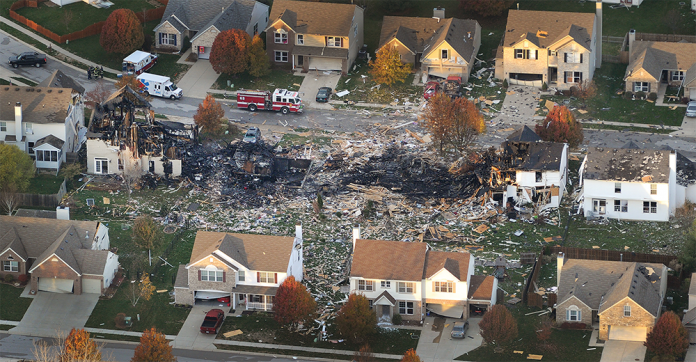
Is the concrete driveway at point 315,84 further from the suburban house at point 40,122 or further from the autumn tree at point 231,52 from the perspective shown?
the suburban house at point 40,122

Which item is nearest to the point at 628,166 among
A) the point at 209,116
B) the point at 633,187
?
the point at 633,187

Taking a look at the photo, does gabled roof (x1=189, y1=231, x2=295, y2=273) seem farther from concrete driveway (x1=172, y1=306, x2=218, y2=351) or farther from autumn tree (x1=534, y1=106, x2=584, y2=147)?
autumn tree (x1=534, y1=106, x2=584, y2=147)

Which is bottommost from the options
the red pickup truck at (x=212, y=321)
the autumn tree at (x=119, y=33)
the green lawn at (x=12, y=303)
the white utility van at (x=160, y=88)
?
the red pickup truck at (x=212, y=321)

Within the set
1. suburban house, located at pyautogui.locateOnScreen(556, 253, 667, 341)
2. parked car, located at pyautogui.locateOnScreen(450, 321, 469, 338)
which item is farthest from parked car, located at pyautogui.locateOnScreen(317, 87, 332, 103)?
parked car, located at pyautogui.locateOnScreen(450, 321, 469, 338)

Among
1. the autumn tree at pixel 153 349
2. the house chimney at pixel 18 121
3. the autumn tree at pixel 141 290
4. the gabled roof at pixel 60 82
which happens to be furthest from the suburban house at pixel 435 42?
the autumn tree at pixel 153 349

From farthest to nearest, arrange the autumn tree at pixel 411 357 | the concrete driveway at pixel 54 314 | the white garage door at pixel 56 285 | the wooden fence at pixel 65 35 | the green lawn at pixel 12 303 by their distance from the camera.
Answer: the wooden fence at pixel 65 35, the white garage door at pixel 56 285, the green lawn at pixel 12 303, the concrete driveway at pixel 54 314, the autumn tree at pixel 411 357

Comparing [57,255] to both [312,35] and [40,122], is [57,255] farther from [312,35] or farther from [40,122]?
[312,35]

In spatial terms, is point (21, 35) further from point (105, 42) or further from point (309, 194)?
point (309, 194)
